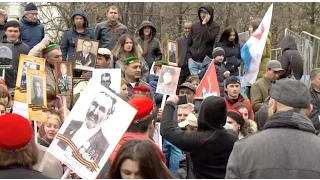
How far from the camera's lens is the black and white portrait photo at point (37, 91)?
5.69m

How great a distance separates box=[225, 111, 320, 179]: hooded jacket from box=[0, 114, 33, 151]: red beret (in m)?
1.40

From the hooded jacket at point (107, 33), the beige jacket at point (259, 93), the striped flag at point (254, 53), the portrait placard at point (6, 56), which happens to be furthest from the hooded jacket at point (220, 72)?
the portrait placard at point (6, 56)

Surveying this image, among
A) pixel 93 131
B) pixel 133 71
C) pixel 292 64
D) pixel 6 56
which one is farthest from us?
pixel 292 64

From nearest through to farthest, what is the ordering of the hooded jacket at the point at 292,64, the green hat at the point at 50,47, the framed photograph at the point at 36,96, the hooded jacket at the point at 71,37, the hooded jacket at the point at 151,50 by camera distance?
the framed photograph at the point at 36,96 < the green hat at the point at 50,47 < the hooded jacket at the point at 71,37 < the hooded jacket at the point at 151,50 < the hooded jacket at the point at 292,64

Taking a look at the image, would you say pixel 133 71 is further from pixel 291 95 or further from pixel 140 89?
pixel 291 95

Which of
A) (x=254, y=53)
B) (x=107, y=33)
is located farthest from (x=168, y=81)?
(x=107, y=33)

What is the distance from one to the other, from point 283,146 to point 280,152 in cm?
5

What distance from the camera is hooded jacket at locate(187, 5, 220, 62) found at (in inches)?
439

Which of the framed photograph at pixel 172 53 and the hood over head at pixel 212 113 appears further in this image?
the framed photograph at pixel 172 53

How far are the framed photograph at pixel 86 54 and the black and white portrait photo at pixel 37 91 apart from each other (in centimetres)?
196

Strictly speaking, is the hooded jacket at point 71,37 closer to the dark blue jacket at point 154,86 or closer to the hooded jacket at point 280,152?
the dark blue jacket at point 154,86

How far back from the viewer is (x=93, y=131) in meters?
4.33

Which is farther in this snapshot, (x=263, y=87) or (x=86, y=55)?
(x=263, y=87)

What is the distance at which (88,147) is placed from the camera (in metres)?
4.30
